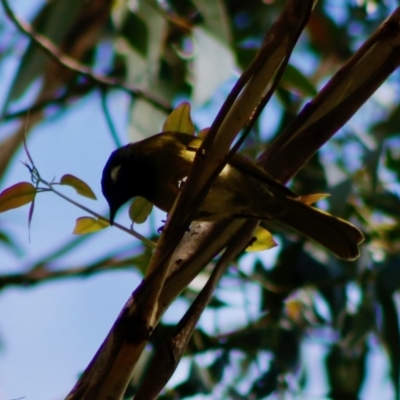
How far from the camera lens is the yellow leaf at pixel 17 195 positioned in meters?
1.68

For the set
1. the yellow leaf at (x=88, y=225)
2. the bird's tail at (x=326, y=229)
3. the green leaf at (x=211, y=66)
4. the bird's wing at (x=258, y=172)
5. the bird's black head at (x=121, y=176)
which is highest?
the green leaf at (x=211, y=66)

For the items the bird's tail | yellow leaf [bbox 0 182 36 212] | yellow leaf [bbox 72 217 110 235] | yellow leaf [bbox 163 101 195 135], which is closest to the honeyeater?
the bird's tail

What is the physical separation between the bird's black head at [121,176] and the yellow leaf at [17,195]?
105cm

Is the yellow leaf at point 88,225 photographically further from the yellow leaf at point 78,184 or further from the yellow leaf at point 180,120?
the yellow leaf at point 180,120

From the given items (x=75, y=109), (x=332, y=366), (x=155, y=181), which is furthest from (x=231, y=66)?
(x=75, y=109)

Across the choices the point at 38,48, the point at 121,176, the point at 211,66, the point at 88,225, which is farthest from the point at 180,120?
the point at 38,48

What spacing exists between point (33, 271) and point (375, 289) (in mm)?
2518

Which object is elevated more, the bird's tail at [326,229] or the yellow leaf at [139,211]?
the bird's tail at [326,229]

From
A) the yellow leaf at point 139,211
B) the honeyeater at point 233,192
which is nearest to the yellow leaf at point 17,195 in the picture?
the yellow leaf at point 139,211

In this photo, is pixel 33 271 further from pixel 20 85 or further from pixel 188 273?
pixel 188 273

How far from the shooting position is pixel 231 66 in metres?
3.37

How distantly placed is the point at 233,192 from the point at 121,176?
63 cm

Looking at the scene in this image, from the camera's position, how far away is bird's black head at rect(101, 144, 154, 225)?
2.79 metres

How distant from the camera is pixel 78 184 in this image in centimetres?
178
